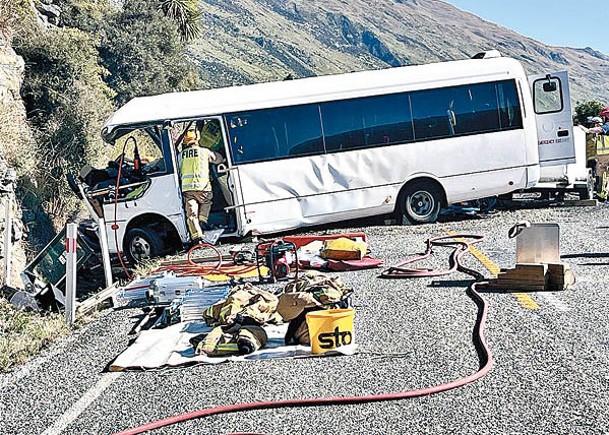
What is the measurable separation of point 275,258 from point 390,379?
460 centimetres

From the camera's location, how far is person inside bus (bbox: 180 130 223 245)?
45.6 ft

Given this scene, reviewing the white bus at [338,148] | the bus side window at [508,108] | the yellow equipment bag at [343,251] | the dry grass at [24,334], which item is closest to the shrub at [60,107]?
the white bus at [338,148]

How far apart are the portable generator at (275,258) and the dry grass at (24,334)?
2.59 metres

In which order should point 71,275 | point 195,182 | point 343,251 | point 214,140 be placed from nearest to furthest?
point 71,275
point 343,251
point 195,182
point 214,140

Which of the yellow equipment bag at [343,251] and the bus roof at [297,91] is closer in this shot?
the yellow equipment bag at [343,251]

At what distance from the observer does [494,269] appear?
1039 centimetres

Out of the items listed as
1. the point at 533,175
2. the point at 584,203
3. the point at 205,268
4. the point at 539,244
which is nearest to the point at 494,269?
the point at 539,244

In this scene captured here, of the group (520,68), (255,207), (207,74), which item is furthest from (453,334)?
(207,74)

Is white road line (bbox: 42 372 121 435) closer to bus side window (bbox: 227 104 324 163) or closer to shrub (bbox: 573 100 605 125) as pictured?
bus side window (bbox: 227 104 324 163)

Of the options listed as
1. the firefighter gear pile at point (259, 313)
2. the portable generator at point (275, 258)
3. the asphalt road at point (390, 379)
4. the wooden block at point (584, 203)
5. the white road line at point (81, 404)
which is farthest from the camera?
the wooden block at point (584, 203)

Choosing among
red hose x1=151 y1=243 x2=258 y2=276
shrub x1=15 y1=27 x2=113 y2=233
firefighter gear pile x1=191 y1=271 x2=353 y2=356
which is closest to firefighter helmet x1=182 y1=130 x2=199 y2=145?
red hose x1=151 y1=243 x2=258 y2=276

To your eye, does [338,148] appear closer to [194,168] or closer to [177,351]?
[194,168]

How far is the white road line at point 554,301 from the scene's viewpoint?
25.8 feet

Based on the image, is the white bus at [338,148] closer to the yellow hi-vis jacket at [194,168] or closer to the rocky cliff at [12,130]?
the yellow hi-vis jacket at [194,168]
